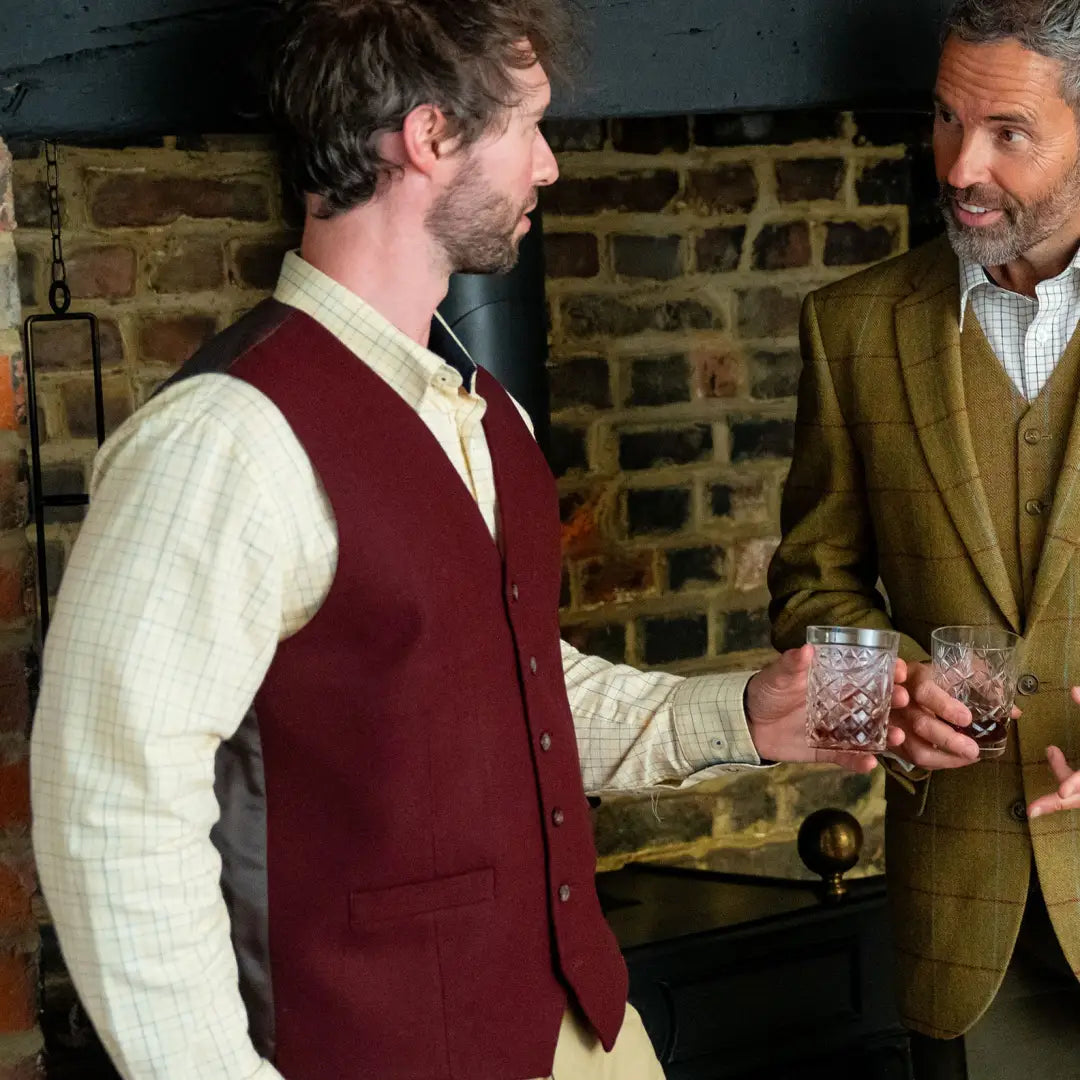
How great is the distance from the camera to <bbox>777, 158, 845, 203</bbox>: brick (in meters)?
3.14

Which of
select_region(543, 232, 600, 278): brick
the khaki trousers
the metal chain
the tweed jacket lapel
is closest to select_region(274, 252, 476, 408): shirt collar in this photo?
the khaki trousers

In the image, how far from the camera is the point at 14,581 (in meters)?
1.68

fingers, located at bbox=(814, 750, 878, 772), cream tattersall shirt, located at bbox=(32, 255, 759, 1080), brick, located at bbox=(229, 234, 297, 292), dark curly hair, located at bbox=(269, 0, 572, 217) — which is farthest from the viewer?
brick, located at bbox=(229, 234, 297, 292)

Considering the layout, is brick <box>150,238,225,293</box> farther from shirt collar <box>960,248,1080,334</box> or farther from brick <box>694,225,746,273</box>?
shirt collar <box>960,248,1080,334</box>

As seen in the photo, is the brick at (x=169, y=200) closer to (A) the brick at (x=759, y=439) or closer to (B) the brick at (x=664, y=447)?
(B) the brick at (x=664, y=447)

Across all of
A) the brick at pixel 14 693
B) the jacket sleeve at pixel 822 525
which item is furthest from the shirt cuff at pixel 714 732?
the brick at pixel 14 693

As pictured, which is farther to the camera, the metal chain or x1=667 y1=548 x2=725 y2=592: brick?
x1=667 y1=548 x2=725 y2=592: brick

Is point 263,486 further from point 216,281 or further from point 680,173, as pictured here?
point 680,173

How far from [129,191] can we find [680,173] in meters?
1.04

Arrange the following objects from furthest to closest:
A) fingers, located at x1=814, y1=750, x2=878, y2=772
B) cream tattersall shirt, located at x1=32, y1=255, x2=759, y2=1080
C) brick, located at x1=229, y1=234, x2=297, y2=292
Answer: brick, located at x1=229, y1=234, x2=297, y2=292, fingers, located at x1=814, y1=750, x2=878, y2=772, cream tattersall shirt, located at x1=32, y1=255, x2=759, y2=1080

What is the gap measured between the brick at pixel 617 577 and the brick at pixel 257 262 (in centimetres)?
81

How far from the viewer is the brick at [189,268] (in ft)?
8.79

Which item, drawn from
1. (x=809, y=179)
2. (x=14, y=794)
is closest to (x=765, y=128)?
(x=809, y=179)

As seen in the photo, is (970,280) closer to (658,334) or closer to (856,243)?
(658,334)
